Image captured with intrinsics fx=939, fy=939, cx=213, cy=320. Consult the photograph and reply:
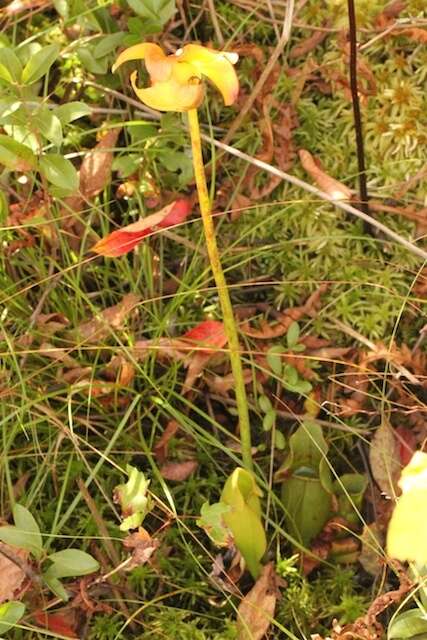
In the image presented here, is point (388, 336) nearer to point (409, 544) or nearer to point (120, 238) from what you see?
point (120, 238)

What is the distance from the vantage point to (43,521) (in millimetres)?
1525

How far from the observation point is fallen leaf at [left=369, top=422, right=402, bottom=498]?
1521mm

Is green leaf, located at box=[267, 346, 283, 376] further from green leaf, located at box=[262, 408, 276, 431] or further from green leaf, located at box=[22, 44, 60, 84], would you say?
green leaf, located at box=[22, 44, 60, 84]

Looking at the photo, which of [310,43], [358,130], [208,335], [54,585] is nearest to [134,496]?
[54,585]

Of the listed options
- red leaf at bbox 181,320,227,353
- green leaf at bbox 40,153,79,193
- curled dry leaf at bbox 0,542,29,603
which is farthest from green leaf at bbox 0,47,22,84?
curled dry leaf at bbox 0,542,29,603

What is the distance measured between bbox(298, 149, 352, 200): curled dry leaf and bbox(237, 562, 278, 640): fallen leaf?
640mm

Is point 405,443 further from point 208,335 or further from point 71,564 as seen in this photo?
point 71,564

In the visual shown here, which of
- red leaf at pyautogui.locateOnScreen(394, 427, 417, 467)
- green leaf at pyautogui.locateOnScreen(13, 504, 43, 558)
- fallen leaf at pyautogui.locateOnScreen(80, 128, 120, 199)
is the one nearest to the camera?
green leaf at pyautogui.locateOnScreen(13, 504, 43, 558)

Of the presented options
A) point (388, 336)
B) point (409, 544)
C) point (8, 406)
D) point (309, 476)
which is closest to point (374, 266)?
point (388, 336)

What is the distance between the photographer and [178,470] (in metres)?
1.57

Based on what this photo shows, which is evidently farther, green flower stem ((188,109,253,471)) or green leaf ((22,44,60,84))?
green leaf ((22,44,60,84))

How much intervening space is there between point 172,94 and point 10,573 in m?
0.73

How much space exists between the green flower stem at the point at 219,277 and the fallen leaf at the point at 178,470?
0.15 m

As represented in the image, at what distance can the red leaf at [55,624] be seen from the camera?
1.40m
